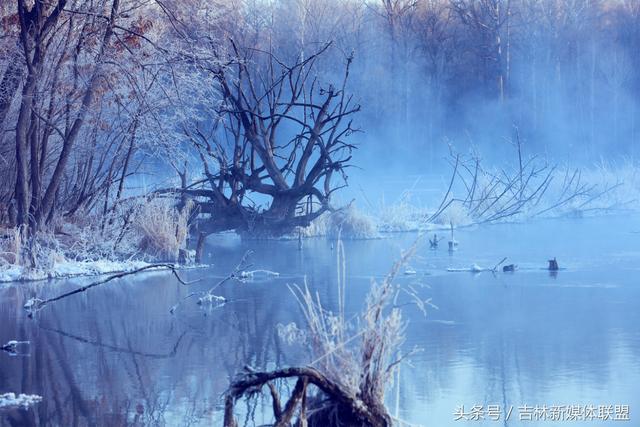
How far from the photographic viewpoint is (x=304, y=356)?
26.0 ft

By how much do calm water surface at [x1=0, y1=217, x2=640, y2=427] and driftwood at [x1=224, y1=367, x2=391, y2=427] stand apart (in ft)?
2.13

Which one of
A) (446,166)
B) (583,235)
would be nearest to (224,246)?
(583,235)

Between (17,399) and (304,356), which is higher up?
(304,356)

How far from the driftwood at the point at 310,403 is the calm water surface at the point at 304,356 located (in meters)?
0.65

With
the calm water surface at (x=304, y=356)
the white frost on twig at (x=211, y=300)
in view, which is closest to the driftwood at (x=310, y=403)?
the calm water surface at (x=304, y=356)

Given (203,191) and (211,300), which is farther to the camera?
(203,191)

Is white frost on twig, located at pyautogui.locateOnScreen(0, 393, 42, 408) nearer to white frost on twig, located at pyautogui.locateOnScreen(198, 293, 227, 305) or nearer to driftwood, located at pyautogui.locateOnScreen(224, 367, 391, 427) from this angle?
driftwood, located at pyautogui.locateOnScreen(224, 367, 391, 427)

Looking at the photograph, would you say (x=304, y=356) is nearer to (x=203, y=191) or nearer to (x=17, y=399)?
(x=17, y=399)

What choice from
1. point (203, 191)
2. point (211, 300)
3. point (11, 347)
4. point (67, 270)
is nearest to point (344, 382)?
point (11, 347)

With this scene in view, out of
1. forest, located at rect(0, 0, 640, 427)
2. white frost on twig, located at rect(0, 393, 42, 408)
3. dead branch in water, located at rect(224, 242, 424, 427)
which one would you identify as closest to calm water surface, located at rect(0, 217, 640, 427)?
white frost on twig, located at rect(0, 393, 42, 408)

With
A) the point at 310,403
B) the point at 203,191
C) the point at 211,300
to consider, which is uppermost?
the point at 203,191

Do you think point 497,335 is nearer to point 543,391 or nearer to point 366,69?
point 543,391

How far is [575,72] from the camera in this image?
141ft

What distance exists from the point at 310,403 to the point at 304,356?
2.17 m
